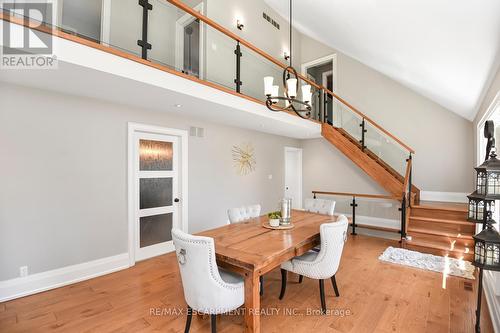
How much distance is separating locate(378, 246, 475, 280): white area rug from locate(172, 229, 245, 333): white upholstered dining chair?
316 centimetres

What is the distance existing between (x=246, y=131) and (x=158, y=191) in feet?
7.79

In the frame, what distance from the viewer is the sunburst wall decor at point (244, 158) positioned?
17.6ft

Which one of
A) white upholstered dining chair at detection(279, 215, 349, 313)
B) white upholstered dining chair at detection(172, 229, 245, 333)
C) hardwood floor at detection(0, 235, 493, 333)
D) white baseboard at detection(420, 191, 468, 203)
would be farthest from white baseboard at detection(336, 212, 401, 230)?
white upholstered dining chair at detection(172, 229, 245, 333)

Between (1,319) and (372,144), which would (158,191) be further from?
(372,144)

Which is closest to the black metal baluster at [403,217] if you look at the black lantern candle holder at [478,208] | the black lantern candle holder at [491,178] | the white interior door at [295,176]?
the black lantern candle holder at [478,208]

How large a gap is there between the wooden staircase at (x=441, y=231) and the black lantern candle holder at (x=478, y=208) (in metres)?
2.23

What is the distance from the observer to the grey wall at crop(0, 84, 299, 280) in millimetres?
2762

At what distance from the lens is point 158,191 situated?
163 inches

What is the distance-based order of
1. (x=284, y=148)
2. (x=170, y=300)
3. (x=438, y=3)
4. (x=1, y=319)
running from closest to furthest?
(x=438, y=3)
(x=1, y=319)
(x=170, y=300)
(x=284, y=148)

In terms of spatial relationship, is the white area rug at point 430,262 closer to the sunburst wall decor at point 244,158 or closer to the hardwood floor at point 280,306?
the hardwood floor at point 280,306

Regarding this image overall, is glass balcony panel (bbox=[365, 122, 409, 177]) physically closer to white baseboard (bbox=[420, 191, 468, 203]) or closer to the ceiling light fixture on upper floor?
white baseboard (bbox=[420, 191, 468, 203])

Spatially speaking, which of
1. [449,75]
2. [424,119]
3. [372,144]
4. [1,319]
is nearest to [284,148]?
[372,144]

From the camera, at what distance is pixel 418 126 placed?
5.81m

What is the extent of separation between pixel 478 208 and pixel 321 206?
201 centimetres
